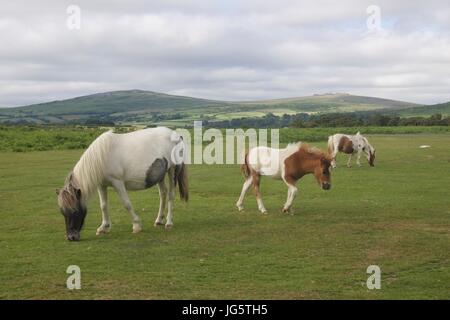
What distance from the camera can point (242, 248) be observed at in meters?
9.33

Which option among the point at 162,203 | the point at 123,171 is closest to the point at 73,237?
the point at 123,171

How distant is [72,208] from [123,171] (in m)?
1.27

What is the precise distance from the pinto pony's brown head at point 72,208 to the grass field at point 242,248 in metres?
0.27

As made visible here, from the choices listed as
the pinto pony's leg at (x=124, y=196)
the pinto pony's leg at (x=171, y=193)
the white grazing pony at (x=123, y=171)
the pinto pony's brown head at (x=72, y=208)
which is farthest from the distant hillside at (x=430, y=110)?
the pinto pony's brown head at (x=72, y=208)

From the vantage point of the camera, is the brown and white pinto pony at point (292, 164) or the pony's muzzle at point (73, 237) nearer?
the pony's muzzle at point (73, 237)

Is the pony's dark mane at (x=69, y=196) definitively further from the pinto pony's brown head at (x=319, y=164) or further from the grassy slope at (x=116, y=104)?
the grassy slope at (x=116, y=104)

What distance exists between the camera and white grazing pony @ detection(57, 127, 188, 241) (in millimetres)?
9859

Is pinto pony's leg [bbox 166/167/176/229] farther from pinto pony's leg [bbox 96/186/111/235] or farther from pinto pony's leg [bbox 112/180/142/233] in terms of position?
pinto pony's leg [bbox 96/186/111/235]

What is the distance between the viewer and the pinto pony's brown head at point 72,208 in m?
9.74

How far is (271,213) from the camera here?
12773 millimetres

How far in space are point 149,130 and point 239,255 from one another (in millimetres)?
3776

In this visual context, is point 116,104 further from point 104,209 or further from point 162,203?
point 104,209
